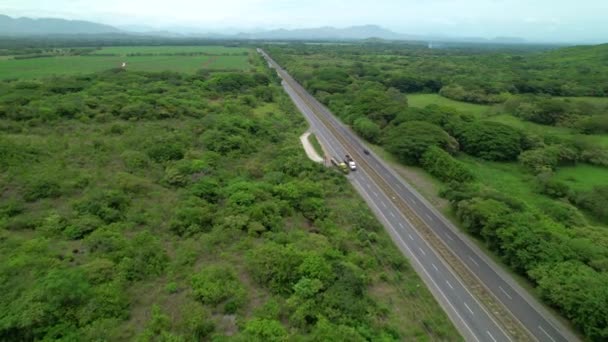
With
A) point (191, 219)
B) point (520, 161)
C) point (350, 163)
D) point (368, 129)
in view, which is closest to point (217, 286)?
point (191, 219)

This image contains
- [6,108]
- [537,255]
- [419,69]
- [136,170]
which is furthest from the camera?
[419,69]

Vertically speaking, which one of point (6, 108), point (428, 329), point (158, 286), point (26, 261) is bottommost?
point (428, 329)

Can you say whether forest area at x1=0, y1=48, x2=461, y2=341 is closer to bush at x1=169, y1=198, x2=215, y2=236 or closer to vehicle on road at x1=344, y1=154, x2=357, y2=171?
bush at x1=169, y1=198, x2=215, y2=236

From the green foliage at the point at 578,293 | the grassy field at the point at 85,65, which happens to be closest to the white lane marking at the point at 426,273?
the green foliage at the point at 578,293

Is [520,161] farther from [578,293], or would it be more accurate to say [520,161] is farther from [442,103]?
[442,103]

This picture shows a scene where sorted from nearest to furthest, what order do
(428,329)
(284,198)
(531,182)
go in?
1. (428,329)
2. (284,198)
3. (531,182)

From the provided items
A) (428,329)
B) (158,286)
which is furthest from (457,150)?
(158,286)

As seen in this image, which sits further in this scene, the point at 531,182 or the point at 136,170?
the point at 531,182

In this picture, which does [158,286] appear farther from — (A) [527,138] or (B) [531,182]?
(A) [527,138]
